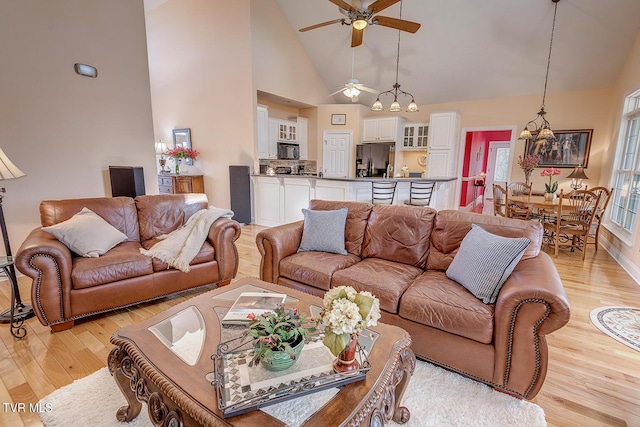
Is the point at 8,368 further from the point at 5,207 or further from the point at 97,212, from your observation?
the point at 5,207

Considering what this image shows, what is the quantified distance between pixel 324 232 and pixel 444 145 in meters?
5.45

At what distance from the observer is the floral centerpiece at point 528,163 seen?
582 cm

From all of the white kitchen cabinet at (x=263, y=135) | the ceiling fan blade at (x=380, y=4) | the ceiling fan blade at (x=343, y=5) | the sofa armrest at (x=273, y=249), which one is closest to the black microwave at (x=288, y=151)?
the white kitchen cabinet at (x=263, y=135)

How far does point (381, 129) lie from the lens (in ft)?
25.2

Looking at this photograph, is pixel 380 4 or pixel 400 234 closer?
pixel 400 234

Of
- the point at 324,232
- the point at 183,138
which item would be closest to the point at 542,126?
the point at 324,232

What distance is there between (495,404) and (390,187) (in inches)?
132

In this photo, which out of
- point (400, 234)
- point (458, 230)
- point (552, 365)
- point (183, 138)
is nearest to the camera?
point (552, 365)

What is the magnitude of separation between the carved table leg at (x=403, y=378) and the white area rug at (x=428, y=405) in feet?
0.16

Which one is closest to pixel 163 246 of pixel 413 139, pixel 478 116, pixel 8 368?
pixel 8 368

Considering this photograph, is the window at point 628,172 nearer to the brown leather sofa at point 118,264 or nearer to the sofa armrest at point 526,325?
the sofa armrest at point 526,325

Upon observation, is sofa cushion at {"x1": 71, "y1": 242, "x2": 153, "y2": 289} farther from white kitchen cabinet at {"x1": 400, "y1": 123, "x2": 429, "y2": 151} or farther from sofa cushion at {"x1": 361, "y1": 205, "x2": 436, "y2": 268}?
white kitchen cabinet at {"x1": 400, "y1": 123, "x2": 429, "y2": 151}

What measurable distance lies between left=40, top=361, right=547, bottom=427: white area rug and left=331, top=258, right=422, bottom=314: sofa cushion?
48cm

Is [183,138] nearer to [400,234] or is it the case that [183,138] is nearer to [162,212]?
[162,212]
